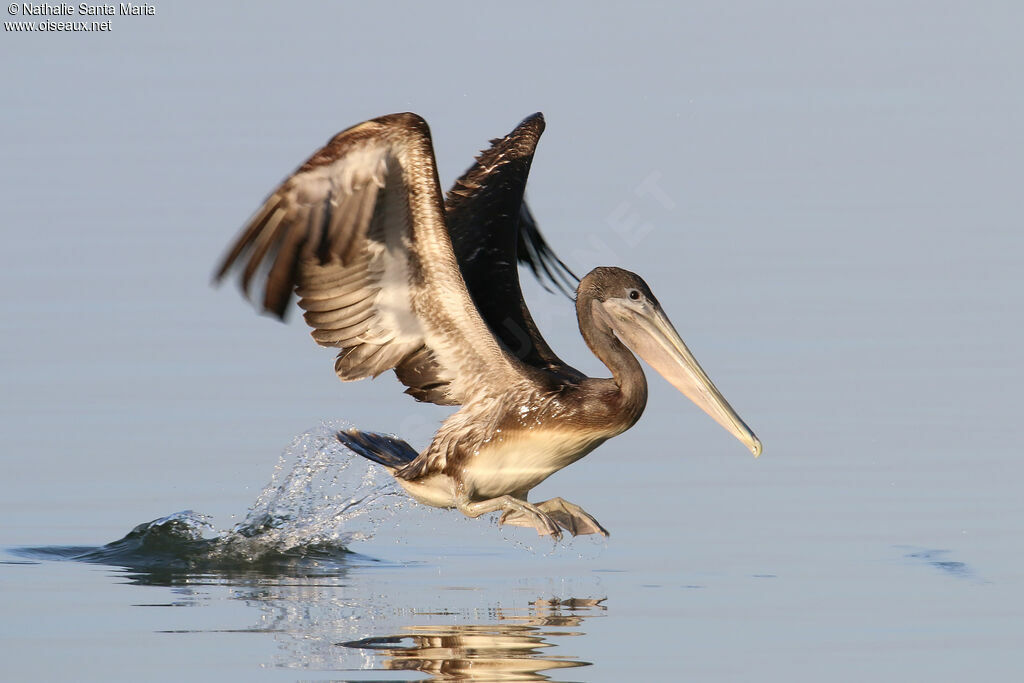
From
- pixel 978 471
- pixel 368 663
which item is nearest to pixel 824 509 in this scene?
pixel 978 471

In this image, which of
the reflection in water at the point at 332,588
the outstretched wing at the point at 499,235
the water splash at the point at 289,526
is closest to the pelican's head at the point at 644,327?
the outstretched wing at the point at 499,235

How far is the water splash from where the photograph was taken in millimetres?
9750

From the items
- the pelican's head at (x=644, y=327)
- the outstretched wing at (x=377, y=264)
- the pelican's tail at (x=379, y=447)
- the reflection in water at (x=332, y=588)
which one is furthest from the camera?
the pelican's tail at (x=379, y=447)

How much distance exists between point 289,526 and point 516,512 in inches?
54.9

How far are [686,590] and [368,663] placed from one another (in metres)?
1.98

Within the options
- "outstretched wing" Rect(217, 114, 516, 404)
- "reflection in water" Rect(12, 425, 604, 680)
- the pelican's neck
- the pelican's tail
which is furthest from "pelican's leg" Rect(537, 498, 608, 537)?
the pelican's tail

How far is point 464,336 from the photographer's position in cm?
980

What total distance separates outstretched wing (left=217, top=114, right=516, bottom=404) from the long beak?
0.65 m

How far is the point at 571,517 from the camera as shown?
9.66m

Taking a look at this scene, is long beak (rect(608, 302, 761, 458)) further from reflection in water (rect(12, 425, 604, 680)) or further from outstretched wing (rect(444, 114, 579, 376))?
reflection in water (rect(12, 425, 604, 680))

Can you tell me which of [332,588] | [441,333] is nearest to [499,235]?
[441,333]

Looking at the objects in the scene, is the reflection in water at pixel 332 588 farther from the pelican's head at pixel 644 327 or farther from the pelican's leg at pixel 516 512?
the pelican's head at pixel 644 327

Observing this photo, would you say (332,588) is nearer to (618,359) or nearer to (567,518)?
(567,518)

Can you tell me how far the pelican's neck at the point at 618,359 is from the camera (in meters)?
9.59
